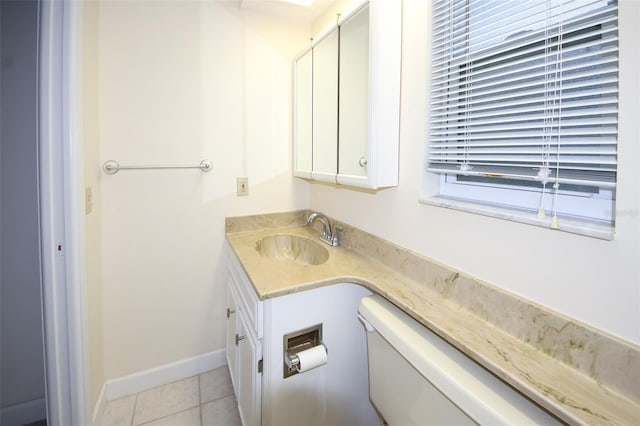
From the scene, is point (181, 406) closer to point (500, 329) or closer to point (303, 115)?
point (500, 329)

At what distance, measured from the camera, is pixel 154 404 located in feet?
5.38

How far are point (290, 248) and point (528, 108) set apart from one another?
1.39 metres

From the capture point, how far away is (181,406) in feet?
5.35

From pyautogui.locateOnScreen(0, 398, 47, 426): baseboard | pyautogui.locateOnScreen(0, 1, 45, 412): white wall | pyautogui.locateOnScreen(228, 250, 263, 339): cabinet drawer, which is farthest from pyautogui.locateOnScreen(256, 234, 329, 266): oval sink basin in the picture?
pyautogui.locateOnScreen(0, 398, 47, 426): baseboard

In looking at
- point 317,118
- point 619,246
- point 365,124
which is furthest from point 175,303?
point 619,246

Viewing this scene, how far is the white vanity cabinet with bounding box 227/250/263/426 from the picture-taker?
46.1 inches

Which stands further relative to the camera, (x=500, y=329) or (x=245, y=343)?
(x=245, y=343)

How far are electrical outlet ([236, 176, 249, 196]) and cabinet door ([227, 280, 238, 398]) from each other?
0.54 m

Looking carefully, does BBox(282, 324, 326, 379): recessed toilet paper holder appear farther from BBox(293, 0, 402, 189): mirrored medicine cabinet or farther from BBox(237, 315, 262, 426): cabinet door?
BBox(293, 0, 402, 189): mirrored medicine cabinet

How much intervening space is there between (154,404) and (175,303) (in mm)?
530

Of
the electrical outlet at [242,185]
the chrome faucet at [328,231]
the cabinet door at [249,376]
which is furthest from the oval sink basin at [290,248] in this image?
the cabinet door at [249,376]

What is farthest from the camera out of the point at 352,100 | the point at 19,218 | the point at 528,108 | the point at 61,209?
the point at 352,100

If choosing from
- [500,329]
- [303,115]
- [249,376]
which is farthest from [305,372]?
[303,115]

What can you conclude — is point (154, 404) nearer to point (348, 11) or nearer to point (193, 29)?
point (193, 29)
